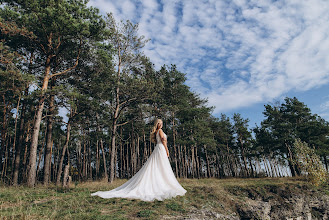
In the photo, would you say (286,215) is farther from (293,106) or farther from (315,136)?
(293,106)

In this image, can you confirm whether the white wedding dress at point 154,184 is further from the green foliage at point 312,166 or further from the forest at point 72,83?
the green foliage at point 312,166

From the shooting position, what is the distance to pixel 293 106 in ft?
115

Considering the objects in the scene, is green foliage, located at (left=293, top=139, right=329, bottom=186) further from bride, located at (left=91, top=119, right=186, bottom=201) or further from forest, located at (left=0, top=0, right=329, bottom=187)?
bride, located at (left=91, top=119, right=186, bottom=201)

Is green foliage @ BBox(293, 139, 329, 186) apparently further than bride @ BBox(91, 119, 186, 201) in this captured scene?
Yes

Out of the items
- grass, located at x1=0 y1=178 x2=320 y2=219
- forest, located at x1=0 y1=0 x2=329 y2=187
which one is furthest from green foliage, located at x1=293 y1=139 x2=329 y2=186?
grass, located at x1=0 y1=178 x2=320 y2=219

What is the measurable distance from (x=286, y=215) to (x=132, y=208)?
10.8 meters

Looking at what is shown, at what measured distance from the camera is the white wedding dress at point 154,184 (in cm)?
710

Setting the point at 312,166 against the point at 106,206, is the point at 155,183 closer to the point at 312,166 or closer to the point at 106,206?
the point at 106,206

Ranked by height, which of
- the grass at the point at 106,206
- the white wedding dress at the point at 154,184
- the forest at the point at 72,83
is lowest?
the grass at the point at 106,206

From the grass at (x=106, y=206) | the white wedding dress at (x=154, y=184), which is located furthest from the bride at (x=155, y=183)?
the grass at (x=106, y=206)

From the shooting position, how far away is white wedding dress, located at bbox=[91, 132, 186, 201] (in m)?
7.10

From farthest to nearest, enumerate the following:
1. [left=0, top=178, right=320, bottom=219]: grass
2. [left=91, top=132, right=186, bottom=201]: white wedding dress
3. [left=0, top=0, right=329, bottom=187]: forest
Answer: [left=0, top=0, right=329, bottom=187]: forest < [left=91, top=132, right=186, bottom=201]: white wedding dress < [left=0, top=178, right=320, bottom=219]: grass

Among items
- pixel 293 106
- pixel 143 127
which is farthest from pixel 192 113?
pixel 293 106

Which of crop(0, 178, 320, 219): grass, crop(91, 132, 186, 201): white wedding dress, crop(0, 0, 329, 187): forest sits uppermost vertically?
crop(0, 0, 329, 187): forest
